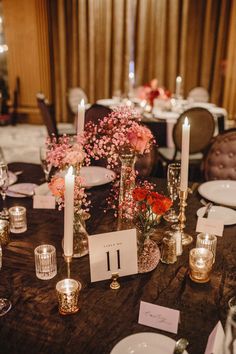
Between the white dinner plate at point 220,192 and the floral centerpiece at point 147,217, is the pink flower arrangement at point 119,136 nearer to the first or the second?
the floral centerpiece at point 147,217

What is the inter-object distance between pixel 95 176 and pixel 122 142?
2.55ft

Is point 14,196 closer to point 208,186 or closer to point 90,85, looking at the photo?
point 208,186

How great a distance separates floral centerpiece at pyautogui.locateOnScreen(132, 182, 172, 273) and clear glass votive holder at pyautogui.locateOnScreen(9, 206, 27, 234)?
1.56 feet

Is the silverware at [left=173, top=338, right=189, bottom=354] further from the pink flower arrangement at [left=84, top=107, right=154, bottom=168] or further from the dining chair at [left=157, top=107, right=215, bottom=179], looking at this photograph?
the dining chair at [left=157, top=107, right=215, bottom=179]

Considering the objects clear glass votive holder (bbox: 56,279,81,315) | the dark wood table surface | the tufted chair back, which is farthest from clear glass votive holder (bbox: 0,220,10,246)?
the tufted chair back

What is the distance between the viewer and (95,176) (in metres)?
1.94

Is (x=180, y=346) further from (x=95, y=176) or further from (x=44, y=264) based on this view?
(x=95, y=176)

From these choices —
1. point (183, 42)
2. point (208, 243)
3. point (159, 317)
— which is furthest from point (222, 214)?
point (183, 42)

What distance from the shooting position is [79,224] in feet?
4.10

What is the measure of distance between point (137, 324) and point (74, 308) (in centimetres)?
17

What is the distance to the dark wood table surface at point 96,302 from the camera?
903mm

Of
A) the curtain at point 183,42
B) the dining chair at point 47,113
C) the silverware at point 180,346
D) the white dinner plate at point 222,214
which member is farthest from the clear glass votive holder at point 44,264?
the curtain at point 183,42

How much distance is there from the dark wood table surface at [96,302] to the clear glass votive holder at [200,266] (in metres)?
0.02

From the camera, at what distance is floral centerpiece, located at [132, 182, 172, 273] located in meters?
1.10
